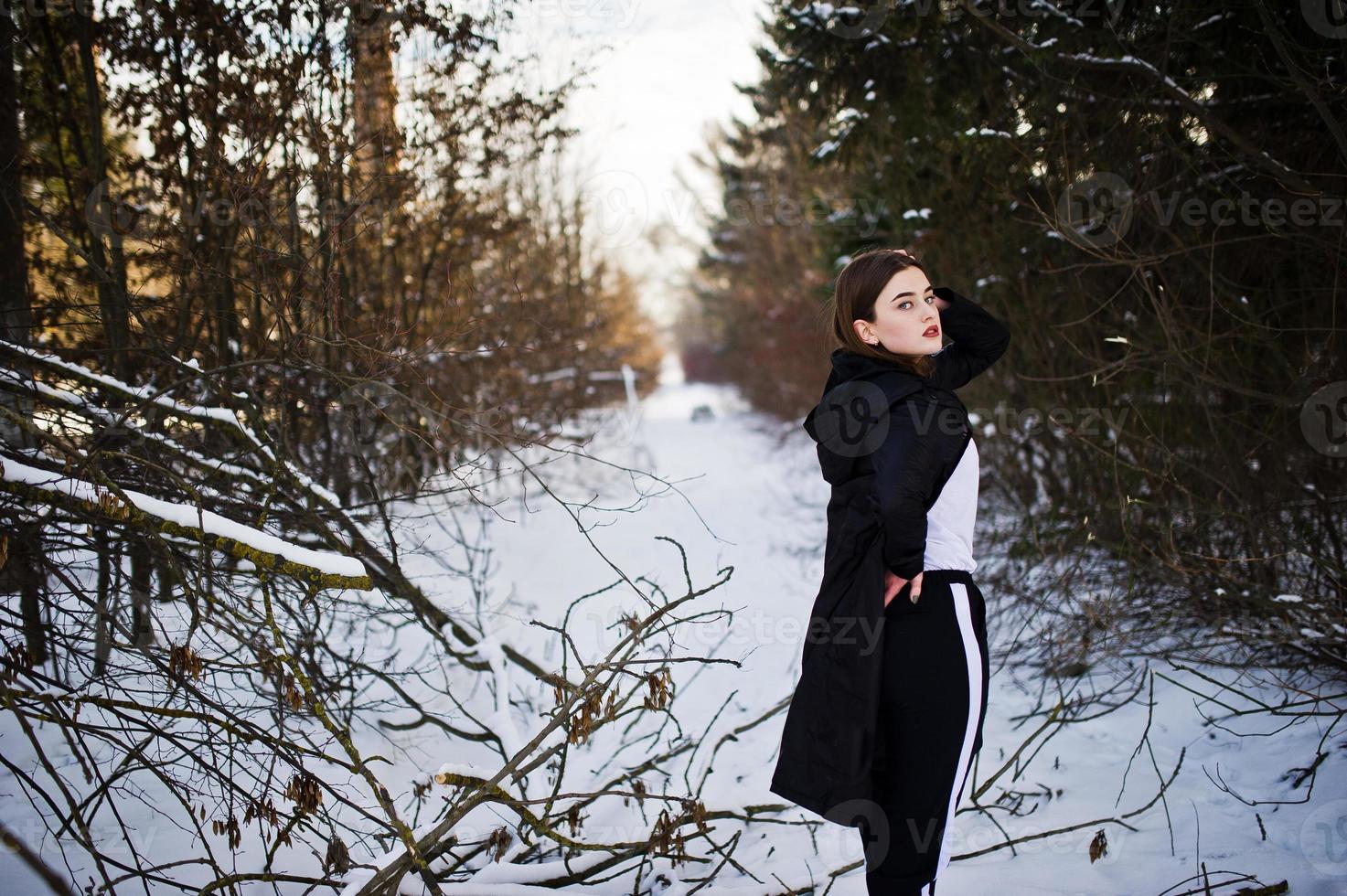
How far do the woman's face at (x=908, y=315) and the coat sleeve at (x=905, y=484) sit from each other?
229 millimetres

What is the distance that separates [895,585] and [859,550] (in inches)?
5.3

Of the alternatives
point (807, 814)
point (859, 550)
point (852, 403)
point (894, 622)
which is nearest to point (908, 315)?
point (852, 403)

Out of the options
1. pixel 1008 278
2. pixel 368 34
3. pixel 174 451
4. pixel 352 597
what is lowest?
pixel 352 597

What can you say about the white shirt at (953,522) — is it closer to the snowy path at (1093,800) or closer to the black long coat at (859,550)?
the black long coat at (859,550)

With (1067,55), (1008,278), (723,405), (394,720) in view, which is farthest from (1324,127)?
(723,405)

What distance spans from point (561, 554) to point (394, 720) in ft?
12.3

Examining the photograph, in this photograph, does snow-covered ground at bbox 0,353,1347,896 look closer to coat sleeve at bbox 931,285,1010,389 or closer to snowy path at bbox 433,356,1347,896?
snowy path at bbox 433,356,1347,896

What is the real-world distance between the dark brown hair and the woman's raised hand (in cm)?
56

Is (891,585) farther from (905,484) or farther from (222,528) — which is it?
(222,528)

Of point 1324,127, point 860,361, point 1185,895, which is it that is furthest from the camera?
point 1324,127

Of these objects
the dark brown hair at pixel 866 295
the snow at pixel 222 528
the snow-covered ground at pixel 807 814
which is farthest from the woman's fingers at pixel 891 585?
the snow at pixel 222 528

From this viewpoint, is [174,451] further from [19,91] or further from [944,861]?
[944,861]

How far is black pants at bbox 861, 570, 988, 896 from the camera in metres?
2.07

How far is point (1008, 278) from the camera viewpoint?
5609 millimetres
